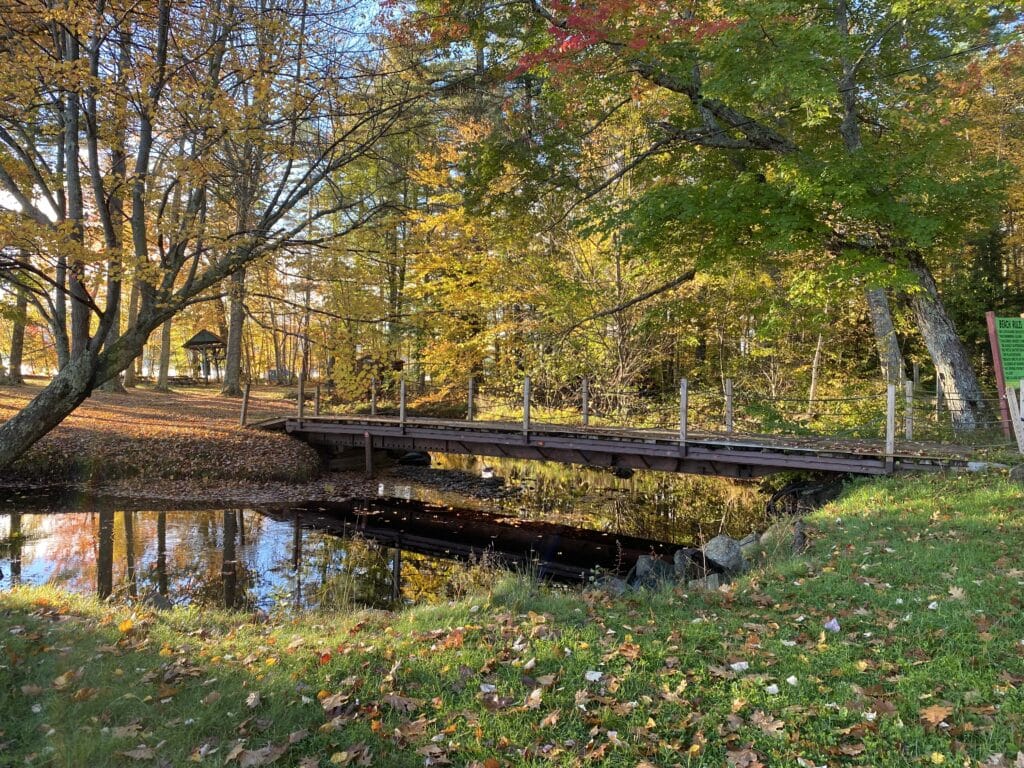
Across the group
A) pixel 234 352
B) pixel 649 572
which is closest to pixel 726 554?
pixel 649 572

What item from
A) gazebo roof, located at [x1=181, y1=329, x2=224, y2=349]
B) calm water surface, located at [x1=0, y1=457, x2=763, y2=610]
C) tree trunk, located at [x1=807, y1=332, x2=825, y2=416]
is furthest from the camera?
gazebo roof, located at [x1=181, y1=329, x2=224, y2=349]

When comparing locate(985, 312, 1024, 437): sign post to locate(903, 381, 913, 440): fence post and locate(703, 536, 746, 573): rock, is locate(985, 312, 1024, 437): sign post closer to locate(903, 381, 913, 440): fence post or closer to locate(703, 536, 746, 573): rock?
locate(903, 381, 913, 440): fence post

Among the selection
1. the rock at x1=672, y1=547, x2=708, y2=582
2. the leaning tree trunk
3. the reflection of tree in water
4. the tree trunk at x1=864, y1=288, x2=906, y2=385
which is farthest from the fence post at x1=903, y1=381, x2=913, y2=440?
the rock at x1=672, y1=547, x2=708, y2=582

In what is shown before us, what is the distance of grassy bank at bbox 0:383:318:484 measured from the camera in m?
13.6

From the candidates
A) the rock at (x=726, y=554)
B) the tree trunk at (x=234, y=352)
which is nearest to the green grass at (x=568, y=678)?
the rock at (x=726, y=554)

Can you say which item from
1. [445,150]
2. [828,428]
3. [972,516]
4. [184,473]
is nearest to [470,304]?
[445,150]

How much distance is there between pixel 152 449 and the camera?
14.6 metres

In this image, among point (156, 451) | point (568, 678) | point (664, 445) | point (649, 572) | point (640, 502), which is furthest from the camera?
point (156, 451)

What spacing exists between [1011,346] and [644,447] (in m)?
6.32

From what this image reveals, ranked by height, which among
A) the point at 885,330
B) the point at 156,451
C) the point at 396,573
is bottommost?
the point at 396,573

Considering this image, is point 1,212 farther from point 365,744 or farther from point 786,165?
point 786,165

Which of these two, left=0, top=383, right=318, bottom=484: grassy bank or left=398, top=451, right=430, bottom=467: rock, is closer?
left=0, top=383, right=318, bottom=484: grassy bank

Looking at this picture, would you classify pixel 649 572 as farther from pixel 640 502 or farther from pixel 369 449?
pixel 369 449

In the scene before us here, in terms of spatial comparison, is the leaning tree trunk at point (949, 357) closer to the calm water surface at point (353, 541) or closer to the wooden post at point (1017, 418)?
the wooden post at point (1017, 418)
